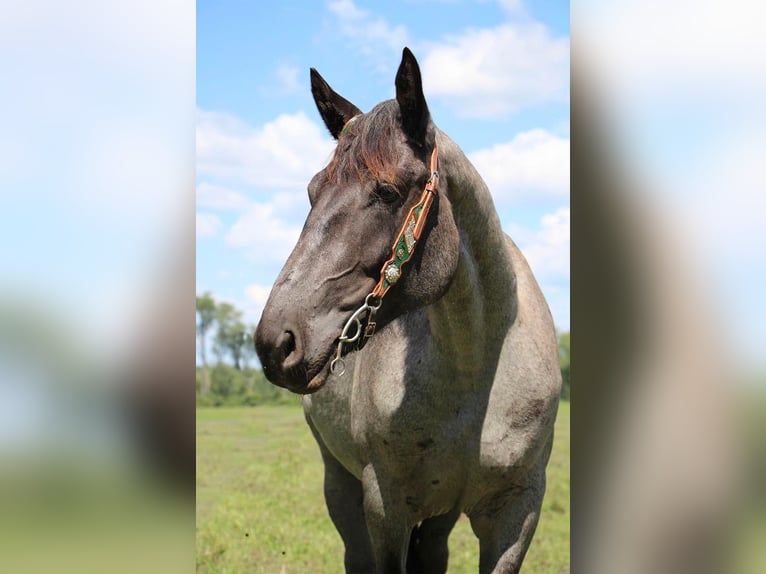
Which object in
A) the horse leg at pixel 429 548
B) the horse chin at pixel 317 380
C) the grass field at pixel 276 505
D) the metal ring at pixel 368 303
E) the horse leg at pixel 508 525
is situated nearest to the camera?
the horse chin at pixel 317 380

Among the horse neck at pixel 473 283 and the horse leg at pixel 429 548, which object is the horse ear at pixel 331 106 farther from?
the horse leg at pixel 429 548

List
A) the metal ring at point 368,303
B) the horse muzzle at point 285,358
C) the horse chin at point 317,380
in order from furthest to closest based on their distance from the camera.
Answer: the metal ring at point 368,303 → the horse chin at point 317,380 → the horse muzzle at point 285,358

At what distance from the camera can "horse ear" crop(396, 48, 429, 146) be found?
259 centimetres

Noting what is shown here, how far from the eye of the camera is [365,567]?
467 cm

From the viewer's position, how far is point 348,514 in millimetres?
4840

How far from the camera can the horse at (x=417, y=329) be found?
2500mm

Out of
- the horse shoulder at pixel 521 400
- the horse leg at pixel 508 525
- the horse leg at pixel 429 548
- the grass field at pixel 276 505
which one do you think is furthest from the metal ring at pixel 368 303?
the grass field at pixel 276 505

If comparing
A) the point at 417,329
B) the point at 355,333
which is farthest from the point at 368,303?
the point at 417,329

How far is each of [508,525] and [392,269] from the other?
146cm

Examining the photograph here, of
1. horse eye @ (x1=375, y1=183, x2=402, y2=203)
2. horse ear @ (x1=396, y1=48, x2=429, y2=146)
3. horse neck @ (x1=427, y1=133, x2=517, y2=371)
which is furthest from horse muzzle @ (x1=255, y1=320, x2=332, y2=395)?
horse ear @ (x1=396, y1=48, x2=429, y2=146)

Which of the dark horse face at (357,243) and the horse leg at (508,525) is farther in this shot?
the horse leg at (508,525)

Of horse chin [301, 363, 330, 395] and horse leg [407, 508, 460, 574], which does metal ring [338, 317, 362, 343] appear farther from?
horse leg [407, 508, 460, 574]

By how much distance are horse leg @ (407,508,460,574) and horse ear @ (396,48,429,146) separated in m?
2.43
